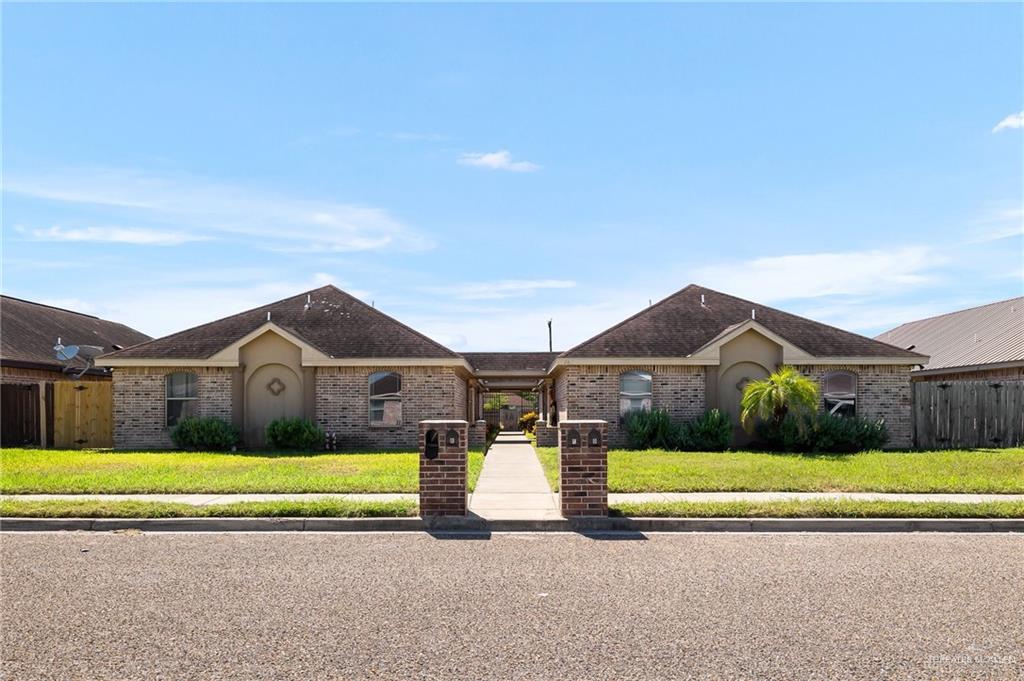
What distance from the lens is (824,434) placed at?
A: 22922 millimetres

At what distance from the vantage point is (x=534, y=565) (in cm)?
874

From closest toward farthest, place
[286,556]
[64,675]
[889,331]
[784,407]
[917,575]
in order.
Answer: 1. [64,675]
2. [917,575]
3. [286,556]
4. [784,407]
5. [889,331]

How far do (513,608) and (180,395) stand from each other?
2011cm

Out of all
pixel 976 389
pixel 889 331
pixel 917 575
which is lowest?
pixel 917 575

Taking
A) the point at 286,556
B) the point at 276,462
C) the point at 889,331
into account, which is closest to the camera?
the point at 286,556

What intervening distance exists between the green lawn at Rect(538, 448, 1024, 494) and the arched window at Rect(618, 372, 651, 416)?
7.71 ft

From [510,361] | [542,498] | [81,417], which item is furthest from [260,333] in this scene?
[510,361]

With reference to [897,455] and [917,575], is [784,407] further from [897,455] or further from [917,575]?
[917,575]

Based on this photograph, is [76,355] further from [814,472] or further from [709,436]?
[814,472]

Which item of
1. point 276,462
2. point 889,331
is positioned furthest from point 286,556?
point 889,331

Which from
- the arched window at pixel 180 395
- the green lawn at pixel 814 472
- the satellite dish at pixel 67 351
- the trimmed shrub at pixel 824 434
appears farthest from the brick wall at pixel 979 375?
the satellite dish at pixel 67 351

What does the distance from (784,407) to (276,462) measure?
12503 mm

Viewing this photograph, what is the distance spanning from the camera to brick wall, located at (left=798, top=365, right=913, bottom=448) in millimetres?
24594

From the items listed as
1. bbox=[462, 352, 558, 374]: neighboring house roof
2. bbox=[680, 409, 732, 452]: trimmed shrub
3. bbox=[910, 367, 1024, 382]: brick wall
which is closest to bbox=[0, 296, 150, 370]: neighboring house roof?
bbox=[462, 352, 558, 374]: neighboring house roof
